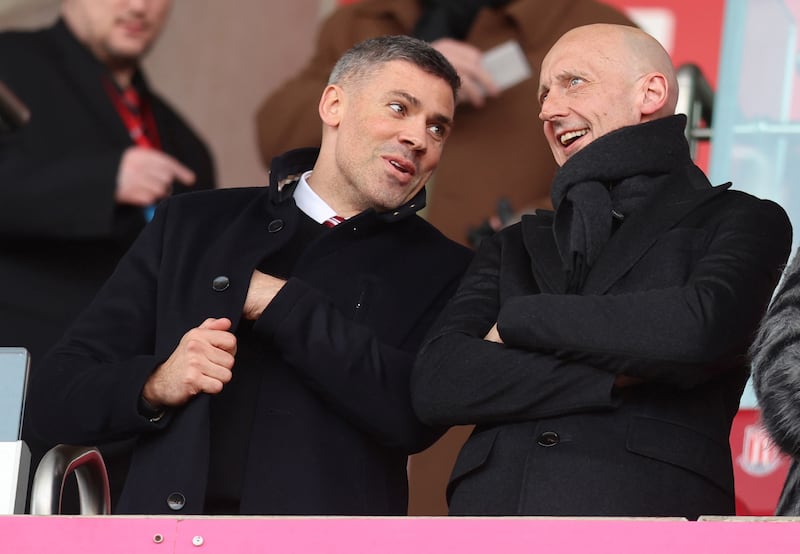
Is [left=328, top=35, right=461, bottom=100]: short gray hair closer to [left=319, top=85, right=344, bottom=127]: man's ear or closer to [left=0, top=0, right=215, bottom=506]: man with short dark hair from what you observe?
[left=319, top=85, right=344, bottom=127]: man's ear

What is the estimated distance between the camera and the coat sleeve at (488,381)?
10.7ft

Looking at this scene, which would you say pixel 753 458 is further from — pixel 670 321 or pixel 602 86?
pixel 670 321

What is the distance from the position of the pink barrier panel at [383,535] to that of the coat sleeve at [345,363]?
2.05ft

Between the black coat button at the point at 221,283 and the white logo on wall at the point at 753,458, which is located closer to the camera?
the black coat button at the point at 221,283

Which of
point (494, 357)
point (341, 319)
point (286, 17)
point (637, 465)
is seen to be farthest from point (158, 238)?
point (286, 17)

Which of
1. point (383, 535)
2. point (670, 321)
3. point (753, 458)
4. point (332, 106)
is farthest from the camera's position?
point (753, 458)

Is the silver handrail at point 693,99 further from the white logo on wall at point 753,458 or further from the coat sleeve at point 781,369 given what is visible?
the coat sleeve at point 781,369

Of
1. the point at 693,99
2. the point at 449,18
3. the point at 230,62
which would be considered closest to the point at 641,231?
the point at 693,99

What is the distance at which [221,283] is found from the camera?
11.9 feet

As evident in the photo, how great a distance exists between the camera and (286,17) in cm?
787

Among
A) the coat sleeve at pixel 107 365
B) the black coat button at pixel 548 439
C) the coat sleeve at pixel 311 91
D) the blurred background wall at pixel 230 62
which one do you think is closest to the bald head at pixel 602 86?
the black coat button at pixel 548 439

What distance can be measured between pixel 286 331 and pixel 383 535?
0.74 metres

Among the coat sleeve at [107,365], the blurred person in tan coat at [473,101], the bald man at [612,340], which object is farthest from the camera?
the blurred person in tan coat at [473,101]

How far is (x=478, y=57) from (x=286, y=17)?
291cm
